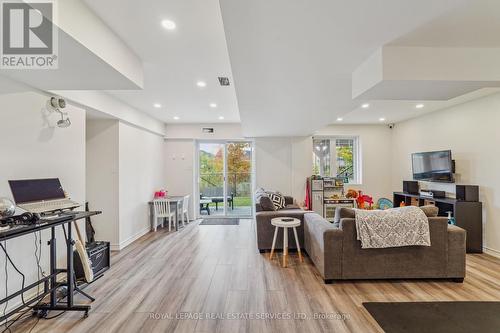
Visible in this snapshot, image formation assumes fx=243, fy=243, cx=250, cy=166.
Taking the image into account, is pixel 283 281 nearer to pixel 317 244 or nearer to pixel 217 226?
pixel 317 244

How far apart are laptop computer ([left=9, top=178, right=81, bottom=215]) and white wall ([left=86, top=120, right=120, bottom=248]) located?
1.77m

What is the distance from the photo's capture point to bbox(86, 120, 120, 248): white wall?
4.39 metres

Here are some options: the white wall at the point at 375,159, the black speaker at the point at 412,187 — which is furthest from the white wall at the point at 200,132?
the black speaker at the point at 412,187

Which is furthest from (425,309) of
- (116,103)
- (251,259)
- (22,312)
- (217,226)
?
(116,103)

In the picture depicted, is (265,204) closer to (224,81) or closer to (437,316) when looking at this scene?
(224,81)

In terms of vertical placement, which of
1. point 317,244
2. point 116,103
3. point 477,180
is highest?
point 116,103

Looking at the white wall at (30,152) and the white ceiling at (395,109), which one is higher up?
the white ceiling at (395,109)

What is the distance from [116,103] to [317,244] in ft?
13.0

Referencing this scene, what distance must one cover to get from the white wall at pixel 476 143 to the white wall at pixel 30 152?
6.38 meters

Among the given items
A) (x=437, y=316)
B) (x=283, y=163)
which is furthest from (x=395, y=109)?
(x=437, y=316)

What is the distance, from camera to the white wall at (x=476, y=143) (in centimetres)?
396

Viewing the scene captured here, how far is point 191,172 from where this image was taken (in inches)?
262

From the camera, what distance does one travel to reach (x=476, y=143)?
427cm
